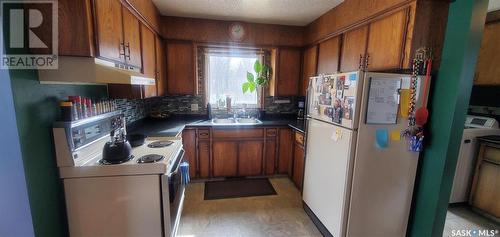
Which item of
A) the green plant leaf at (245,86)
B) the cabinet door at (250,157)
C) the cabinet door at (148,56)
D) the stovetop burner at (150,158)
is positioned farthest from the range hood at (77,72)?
the green plant leaf at (245,86)

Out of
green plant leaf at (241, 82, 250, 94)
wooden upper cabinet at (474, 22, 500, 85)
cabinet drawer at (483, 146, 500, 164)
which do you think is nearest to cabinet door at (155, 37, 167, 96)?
green plant leaf at (241, 82, 250, 94)

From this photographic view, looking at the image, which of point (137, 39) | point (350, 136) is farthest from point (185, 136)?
point (350, 136)

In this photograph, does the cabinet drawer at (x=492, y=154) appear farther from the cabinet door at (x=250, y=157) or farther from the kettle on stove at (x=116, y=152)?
the kettle on stove at (x=116, y=152)

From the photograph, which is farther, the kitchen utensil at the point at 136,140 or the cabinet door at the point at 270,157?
the cabinet door at the point at 270,157

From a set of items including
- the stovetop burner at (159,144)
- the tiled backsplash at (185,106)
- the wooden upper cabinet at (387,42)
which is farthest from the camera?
the tiled backsplash at (185,106)

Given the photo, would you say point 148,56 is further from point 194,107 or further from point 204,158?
point 204,158

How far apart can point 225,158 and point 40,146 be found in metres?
2.08

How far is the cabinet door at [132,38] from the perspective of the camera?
179cm

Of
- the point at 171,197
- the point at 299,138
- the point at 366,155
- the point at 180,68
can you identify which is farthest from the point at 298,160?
the point at 180,68

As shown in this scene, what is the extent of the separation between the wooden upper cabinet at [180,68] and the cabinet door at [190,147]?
2.22 ft

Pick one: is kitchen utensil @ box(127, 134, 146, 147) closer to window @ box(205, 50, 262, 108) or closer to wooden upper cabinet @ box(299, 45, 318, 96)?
window @ box(205, 50, 262, 108)

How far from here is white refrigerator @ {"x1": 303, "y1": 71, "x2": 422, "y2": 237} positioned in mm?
1565

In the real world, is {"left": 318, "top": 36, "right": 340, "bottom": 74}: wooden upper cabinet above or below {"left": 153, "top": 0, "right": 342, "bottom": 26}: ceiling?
below

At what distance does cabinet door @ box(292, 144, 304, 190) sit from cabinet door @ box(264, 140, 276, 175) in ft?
1.08
